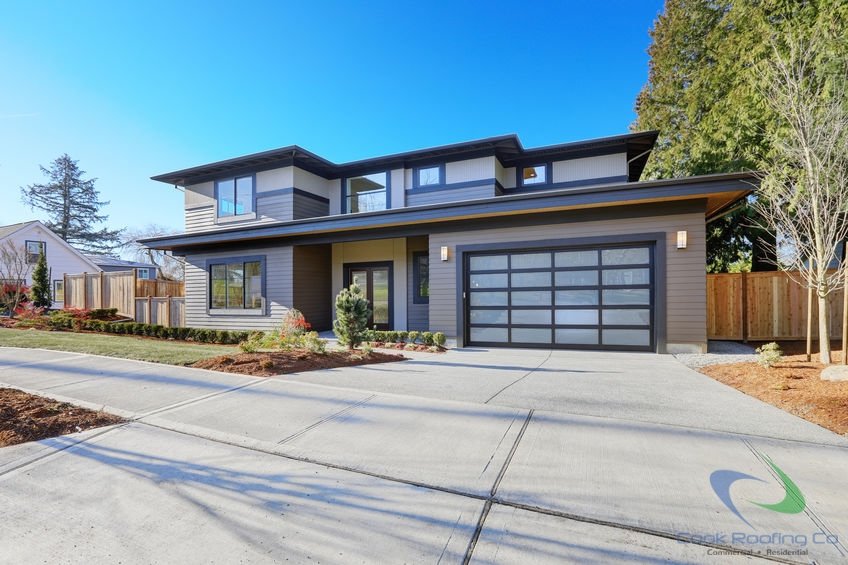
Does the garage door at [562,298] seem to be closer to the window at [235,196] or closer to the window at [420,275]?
the window at [420,275]

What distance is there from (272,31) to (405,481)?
467 inches

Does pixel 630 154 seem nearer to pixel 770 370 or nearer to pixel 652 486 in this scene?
pixel 770 370

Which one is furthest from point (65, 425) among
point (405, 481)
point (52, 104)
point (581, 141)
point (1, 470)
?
point (581, 141)

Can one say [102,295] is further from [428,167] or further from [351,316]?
[428,167]

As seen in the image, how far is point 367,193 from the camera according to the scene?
1284 cm

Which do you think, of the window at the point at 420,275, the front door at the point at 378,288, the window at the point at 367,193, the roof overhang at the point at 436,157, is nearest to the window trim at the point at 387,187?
the window at the point at 367,193

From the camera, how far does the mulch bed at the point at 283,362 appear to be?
573 cm

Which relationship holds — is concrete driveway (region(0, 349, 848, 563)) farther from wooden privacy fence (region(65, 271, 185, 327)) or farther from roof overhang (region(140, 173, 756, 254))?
wooden privacy fence (region(65, 271, 185, 327))

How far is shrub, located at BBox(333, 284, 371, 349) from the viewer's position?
7.62 meters

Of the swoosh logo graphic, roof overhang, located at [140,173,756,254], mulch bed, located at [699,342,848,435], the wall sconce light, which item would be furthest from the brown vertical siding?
the swoosh logo graphic

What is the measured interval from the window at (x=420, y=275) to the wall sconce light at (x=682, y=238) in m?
6.62

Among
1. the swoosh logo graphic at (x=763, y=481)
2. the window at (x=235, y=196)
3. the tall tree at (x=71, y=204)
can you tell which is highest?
the tall tree at (x=71, y=204)

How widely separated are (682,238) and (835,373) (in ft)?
11.1

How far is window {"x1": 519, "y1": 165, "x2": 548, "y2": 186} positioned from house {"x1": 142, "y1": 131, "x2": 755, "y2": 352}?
49mm
